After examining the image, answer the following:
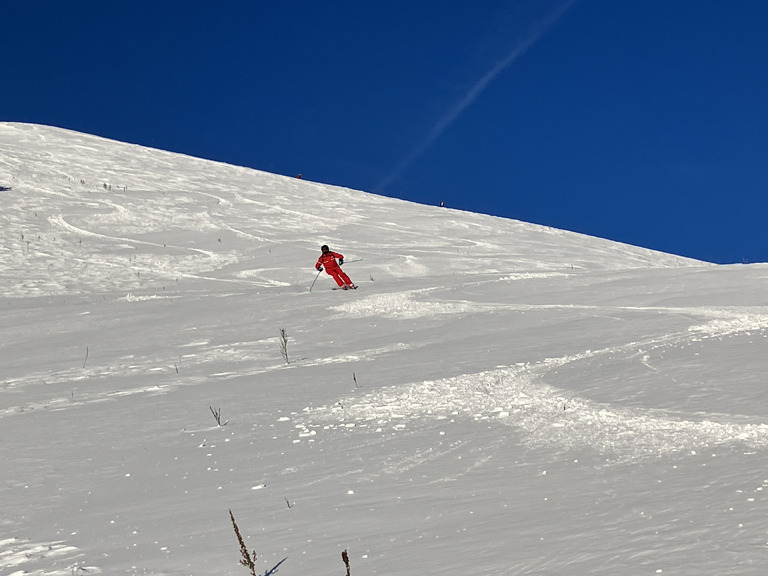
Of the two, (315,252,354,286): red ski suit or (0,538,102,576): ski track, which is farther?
(315,252,354,286): red ski suit

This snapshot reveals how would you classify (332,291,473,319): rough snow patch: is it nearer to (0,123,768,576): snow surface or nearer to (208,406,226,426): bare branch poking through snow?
(0,123,768,576): snow surface

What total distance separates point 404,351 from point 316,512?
4.48 metres

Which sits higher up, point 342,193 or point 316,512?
point 342,193

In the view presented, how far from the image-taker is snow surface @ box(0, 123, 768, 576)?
3.56m

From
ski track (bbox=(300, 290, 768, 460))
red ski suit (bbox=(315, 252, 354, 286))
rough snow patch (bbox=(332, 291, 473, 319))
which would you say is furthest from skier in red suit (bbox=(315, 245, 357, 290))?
ski track (bbox=(300, 290, 768, 460))

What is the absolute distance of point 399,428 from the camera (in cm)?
563

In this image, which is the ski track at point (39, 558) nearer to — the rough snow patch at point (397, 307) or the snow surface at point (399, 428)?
the snow surface at point (399, 428)

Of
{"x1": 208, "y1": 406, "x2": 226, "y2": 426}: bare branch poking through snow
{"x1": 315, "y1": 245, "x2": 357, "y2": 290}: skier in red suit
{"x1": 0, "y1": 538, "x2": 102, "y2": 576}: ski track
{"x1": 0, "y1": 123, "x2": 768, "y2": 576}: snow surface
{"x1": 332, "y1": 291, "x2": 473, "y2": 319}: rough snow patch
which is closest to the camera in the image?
{"x1": 0, "y1": 123, "x2": 768, "y2": 576}: snow surface

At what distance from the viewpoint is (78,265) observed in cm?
1909

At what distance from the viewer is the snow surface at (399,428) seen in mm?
3557

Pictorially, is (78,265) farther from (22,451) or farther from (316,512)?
(316,512)

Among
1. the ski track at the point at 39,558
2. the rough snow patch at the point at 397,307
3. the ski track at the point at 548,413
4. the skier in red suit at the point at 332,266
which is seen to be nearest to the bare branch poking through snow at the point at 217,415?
the ski track at the point at 548,413

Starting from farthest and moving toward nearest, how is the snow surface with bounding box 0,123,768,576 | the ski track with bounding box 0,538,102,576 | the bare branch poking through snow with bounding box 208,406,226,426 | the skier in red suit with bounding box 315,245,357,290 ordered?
the skier in red suit with bounding box 315,245,357,290 < the bare branch poking through snow with bounding box 208,406,226,426 < the ski track with bounding box 0,538,102,576 < the snow surface with bounding box 0,123,768,576

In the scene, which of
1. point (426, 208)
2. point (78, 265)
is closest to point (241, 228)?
point (78, 265)
